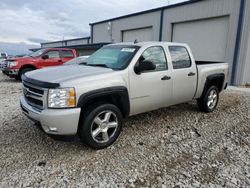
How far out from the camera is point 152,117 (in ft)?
17.6

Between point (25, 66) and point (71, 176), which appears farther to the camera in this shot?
point (25, 66)

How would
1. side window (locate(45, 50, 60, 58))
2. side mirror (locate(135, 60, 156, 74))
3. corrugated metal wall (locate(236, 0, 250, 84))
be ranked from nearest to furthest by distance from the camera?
1. side mirror (locate(135, 60, 156, 74))
2. corrugated metal wall (locate(236, 0, 250, 84))
3. side window (locate(45, 50, 60, 58))

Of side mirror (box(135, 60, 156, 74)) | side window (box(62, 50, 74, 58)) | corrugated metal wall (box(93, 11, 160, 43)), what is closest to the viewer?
side mirror (box(135, 60, 156, 74))

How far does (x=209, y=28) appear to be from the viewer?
12562 millimetres

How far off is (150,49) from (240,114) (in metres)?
3.26

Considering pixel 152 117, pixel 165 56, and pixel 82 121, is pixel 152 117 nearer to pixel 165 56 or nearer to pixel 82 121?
pixel 165 56

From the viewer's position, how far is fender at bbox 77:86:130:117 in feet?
10.8

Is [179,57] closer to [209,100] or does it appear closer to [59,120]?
[209,100]

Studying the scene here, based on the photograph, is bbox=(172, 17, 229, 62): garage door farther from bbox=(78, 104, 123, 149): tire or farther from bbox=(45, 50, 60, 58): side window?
bbox=(78, 104, 123, 149): tire

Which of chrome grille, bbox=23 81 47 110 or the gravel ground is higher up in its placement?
chrome grille, bbox=23 81 47 110

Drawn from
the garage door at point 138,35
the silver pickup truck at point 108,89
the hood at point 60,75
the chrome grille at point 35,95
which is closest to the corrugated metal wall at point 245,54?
the garage door at point 138,35

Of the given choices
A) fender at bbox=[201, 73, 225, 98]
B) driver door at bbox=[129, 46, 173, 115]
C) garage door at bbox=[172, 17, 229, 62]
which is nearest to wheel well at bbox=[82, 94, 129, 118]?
driver door at bbox=[129, 46, 173, 115]

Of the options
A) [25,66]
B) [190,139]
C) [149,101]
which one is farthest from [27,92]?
[25,66]

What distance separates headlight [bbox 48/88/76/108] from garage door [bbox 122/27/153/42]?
14.1m
